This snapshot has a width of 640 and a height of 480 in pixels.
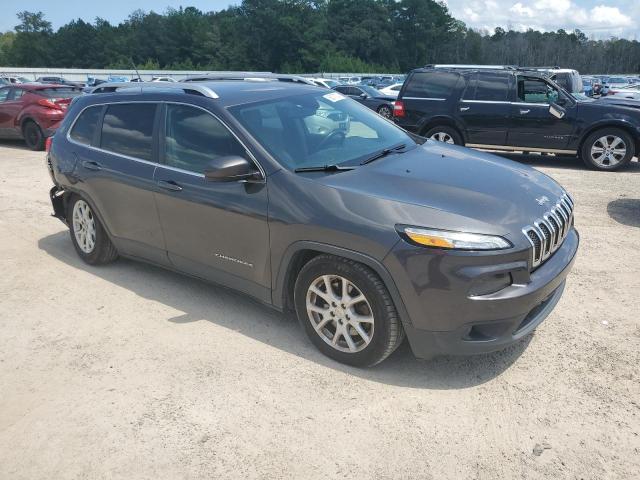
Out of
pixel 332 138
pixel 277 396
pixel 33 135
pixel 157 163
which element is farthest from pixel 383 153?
pixel 33 135

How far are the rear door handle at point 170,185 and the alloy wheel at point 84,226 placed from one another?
1296 mm

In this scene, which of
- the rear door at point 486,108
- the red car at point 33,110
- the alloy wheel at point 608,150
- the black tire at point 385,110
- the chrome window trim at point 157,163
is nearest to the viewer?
the chrome window trim at point 157,163

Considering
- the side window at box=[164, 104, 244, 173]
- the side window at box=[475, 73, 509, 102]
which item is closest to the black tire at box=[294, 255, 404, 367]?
the side window at box=[164, 104, 244, 173]

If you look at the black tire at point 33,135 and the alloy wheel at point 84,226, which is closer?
the alloy wheel at point 84,226

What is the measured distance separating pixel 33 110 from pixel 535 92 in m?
11.0

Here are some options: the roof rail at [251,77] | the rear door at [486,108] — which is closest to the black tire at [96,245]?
the roof rail at [251,77]

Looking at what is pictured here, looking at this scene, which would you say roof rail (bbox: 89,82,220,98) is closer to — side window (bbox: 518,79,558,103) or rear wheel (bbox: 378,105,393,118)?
side window (bbox: 518,79,558,103)

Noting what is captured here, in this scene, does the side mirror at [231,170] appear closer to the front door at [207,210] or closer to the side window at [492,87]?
the front door at [207,210]

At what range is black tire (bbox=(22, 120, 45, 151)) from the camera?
1267cm

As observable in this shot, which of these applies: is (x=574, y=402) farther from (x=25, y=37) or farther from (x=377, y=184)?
(x=25, y=37)

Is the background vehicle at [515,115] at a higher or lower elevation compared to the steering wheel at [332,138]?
lower

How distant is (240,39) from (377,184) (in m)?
108

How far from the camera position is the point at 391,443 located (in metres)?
2.78

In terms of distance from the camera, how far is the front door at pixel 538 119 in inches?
378
